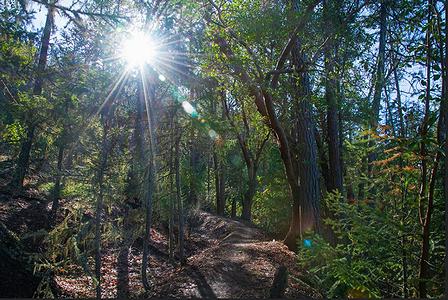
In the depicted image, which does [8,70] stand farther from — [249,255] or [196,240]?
[196,240]

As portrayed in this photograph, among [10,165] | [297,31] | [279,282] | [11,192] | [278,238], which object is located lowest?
[279,282]

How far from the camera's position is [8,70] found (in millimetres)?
6449

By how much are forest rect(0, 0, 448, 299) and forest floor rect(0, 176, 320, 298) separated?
6 centimetres

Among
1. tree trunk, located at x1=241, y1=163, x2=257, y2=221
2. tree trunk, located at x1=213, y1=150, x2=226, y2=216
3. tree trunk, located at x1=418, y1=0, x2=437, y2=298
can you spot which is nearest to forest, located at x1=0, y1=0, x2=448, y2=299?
tree trunk, located at x1=418, y1=0, x2=437, y2=298

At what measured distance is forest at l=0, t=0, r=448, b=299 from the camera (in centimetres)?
315

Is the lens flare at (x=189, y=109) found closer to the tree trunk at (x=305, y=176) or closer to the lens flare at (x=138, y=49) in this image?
the lens flare at (x=138, y=49)

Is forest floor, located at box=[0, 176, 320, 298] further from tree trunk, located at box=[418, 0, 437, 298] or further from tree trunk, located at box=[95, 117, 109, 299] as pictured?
tree trunk, located at box=[418, 0, 437, 298]

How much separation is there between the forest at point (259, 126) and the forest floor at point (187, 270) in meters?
0.06

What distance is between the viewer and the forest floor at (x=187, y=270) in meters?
6.37

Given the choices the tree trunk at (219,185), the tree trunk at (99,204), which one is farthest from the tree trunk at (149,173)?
the tree trunk at (219,185)

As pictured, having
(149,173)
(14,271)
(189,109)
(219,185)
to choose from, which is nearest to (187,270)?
(149,173)

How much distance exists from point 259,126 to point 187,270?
5462 mm

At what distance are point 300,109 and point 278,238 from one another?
5089 millimetres

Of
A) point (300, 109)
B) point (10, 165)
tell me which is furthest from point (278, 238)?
point (10, 165)
